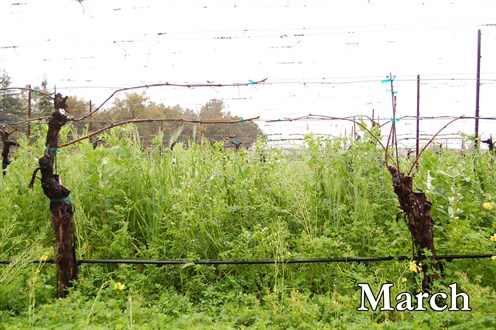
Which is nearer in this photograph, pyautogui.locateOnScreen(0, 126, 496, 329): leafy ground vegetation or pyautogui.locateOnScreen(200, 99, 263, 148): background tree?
pyautogui.locateOnScreen(0, 126, 496, 329): leafy ground vegetation

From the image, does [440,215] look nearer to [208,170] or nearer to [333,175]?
[333,175]

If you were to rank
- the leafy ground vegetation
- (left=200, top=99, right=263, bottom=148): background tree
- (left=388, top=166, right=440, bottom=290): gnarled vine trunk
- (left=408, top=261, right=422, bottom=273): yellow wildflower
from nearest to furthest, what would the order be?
1. the leafy ground vegetation
2. (left=408, top=261, right=422, bottom=273): yellow wildflower
3. (left=388, top=166, right=440, bottom=290): gnarled vine trunk
4. (left=200, top=99, right=263, bottom=148): background tree

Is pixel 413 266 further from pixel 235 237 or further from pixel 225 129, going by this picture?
pixel 225 129

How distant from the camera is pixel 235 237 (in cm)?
362

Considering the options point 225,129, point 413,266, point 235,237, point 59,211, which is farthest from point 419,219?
point 225,129

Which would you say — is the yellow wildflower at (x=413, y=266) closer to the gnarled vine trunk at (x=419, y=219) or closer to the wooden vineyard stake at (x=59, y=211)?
the gnarled vine trunk at (x=419, y=219)

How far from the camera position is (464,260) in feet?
10.0

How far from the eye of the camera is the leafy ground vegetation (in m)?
2.54

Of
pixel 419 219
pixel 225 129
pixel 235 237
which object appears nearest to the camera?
pixel 419 219

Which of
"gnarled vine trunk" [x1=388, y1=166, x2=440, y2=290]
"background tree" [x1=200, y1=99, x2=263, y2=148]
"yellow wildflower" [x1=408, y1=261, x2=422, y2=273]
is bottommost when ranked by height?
"yellow wildflower" [x1=408, y1=261, x2=422, y2=273]

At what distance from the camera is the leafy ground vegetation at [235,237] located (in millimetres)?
2545

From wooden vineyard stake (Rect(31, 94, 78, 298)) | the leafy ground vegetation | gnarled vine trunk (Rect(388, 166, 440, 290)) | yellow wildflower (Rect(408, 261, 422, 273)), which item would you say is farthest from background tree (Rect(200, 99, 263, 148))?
yellow wildflower (Rect(408, 261, 422, 273))

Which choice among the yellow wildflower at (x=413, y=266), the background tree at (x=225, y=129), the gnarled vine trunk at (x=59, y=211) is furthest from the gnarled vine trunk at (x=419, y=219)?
the background tree at (x=225, y=129)

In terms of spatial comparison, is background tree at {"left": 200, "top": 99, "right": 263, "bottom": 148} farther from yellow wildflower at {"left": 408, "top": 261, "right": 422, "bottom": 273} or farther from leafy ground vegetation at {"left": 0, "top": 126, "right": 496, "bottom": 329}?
yellow wildflower at {"left": 408, "top": 261, "right": 422, "bottom": 273}
